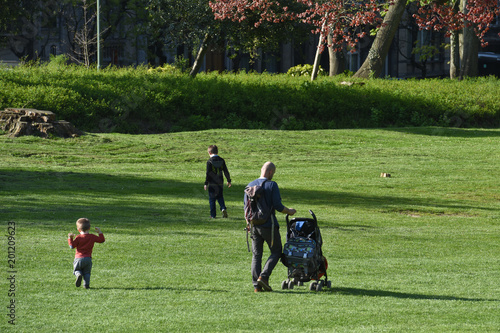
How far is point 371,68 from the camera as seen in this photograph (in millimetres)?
39750

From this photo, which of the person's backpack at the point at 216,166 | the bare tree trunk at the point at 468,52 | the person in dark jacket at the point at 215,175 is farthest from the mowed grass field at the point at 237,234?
the bare tree trunk at the point at 468,52

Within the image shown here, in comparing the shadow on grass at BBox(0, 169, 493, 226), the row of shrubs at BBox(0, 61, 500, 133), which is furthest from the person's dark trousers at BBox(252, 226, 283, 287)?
the row of shrubs at BBox(0, 61, 500, 133)

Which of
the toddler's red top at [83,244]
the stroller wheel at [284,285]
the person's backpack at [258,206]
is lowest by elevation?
the stroller wheel at [284,285]

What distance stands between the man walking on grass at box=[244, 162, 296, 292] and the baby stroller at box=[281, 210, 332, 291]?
0.17 meters

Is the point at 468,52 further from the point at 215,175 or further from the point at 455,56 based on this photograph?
the point at 215,175

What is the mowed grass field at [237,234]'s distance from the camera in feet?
27.1

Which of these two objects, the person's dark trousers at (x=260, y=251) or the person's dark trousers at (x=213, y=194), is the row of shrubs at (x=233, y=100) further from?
the person's dark trousers at (x=260, y=251)

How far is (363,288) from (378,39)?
30709 millimetres

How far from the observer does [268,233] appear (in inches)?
369

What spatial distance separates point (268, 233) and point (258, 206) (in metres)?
0.37

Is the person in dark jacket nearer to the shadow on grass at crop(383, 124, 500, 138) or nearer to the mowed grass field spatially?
the mowed grass field

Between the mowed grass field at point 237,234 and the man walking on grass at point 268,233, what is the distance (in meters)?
0.22

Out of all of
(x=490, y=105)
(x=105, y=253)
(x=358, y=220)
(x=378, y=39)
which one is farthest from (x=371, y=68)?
(x=105, y=253)

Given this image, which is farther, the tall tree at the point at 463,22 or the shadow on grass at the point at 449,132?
the tall tree at the point at 463,22
